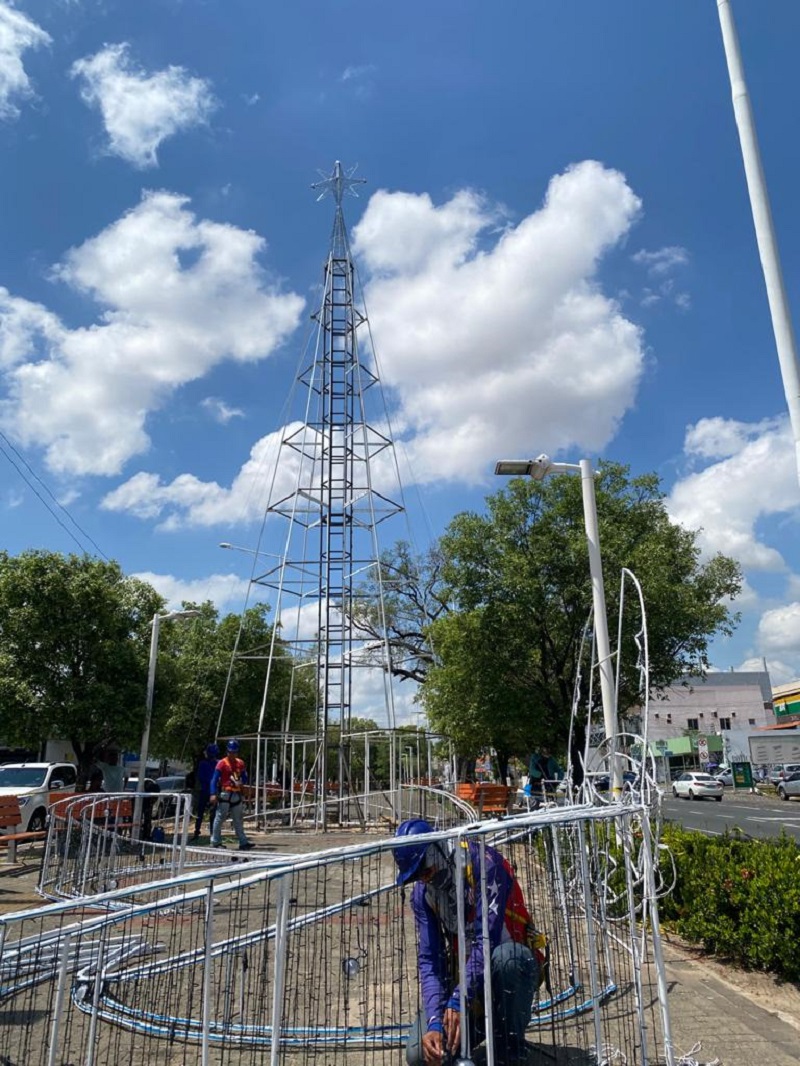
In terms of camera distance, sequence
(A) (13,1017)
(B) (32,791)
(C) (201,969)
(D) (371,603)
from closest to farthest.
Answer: (A) (13,1017) → (C) (201,969) → (B) (32,791) → (D) (371,603)

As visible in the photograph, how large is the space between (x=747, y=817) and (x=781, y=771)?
23.9m

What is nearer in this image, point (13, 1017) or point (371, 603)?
point (13, 1017)

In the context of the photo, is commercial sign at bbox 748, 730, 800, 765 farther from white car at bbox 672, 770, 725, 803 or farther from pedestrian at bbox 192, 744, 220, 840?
pedestrian at bbox 192, 744, 220, 840

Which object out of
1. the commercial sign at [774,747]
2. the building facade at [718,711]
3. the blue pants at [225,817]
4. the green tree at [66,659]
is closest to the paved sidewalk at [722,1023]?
the blue pants at [225,817]

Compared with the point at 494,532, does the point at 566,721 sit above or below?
below

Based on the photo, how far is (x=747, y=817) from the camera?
2702 cm

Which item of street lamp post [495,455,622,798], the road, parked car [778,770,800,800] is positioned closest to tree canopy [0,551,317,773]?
the road

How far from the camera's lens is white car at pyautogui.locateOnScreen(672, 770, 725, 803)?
4003cm

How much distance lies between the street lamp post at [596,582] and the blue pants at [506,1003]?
2.55 metres

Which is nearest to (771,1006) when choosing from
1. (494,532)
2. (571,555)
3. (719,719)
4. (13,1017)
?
(13,1017)

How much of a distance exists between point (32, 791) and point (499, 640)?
1097cm

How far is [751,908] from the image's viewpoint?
21.4 feet

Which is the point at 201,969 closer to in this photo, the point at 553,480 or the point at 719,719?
the point at 553,480

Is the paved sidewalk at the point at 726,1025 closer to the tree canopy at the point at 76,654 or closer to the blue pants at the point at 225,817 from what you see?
the blue pants at the point at 225,817
